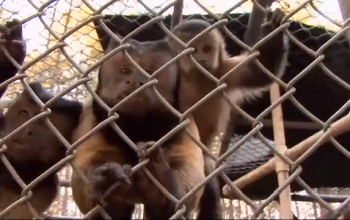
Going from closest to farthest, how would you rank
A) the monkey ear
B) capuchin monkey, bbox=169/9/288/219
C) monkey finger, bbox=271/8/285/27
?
monkey finger, bbox=271/8/285/27 → capuchin monkey, bbox=169/9/288/219 → the monkey ear

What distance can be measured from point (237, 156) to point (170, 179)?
206 cm

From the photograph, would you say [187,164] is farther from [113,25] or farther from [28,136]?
[113,25]

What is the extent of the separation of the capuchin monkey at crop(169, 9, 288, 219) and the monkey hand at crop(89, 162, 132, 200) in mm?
919

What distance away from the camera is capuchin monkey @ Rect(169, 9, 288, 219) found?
8.39 ft

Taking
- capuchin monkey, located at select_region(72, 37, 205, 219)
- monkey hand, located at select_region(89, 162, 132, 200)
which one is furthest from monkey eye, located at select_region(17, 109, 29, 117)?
monkey hand, located at select_region(89, 162, 132, 200)

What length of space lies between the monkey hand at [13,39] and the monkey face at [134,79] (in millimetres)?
321

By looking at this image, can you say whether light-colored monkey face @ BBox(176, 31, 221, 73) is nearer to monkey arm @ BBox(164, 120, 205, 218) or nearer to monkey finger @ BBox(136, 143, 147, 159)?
monkey arm @ BBox(164, 120, 205, 218)

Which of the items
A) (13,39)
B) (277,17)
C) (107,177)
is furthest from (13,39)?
(277,17)

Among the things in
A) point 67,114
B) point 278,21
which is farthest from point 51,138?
point 278,21

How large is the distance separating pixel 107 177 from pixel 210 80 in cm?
127

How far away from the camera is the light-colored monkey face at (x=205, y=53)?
2.67 meters

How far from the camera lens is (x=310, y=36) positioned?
3.37 meters

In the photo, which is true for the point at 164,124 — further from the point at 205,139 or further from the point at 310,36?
the point at 310,36

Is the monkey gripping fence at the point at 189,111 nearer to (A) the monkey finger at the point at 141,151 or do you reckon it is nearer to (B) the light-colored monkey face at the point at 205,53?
(A) the monkey finger at the point at 141,151
